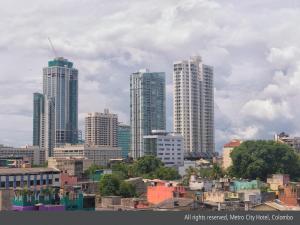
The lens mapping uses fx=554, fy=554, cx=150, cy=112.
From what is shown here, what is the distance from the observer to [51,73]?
492ft

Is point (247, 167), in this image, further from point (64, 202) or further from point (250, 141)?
point (64, 202)

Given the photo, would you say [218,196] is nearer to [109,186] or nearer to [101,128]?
[109,186]

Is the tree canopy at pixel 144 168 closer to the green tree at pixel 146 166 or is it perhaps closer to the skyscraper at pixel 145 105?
the green tree at pixel 146 166

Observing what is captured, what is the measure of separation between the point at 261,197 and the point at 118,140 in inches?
3944

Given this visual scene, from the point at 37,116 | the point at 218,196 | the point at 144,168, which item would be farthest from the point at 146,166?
the point at 37,116

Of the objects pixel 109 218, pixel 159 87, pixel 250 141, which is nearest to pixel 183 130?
pixel 159 87

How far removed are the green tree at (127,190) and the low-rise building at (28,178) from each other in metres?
8.54

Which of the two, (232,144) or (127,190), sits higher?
(232,144)

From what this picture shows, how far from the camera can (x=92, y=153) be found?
101000 millimetres

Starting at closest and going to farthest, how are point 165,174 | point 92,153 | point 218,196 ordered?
point 218,196
point 165,174
point 92,153

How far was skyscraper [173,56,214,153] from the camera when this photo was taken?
10281cm

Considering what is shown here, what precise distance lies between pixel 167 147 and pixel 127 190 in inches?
2063

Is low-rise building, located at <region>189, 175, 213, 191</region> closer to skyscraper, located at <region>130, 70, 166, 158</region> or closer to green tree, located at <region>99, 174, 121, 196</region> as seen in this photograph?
green tree, located at <region>99, 174, 121, 196</region>

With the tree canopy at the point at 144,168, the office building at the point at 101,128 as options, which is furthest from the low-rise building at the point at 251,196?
the office building at the point at 101,128
